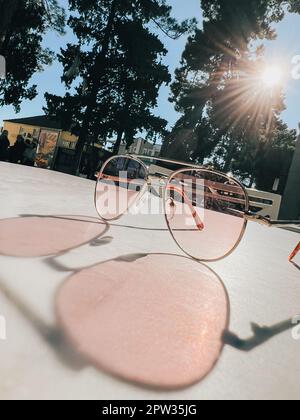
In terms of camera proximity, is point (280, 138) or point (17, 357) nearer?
point (17, 357)

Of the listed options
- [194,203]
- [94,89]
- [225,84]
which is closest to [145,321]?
[194,203]

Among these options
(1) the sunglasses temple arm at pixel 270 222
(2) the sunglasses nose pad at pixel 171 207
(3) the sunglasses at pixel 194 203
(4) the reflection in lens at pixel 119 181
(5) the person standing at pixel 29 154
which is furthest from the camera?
(5) the person standing at pixel 29 154

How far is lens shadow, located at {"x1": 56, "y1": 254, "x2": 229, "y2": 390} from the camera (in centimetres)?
70

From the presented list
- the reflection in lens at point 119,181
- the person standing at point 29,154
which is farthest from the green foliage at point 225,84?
the reflection in lens at point 119,181

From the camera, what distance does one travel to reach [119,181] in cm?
279

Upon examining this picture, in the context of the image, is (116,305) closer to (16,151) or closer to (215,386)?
(215,386)

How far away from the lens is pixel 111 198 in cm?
314

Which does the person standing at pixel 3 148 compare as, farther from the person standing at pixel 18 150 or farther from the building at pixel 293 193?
the building at pixel 293 193

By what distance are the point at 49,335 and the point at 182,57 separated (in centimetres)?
2516

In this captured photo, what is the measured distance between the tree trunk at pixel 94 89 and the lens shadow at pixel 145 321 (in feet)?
52.7

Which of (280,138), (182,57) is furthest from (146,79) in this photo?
(280,138)

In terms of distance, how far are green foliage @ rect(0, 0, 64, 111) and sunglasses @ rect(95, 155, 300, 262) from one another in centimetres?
1571

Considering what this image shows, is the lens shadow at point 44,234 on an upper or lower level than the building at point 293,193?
lower

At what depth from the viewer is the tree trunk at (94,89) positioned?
54.6ft
